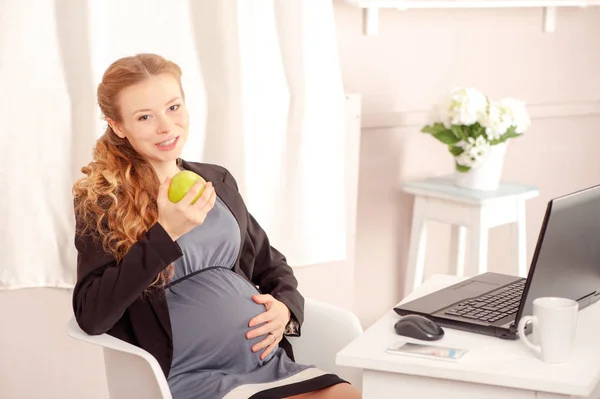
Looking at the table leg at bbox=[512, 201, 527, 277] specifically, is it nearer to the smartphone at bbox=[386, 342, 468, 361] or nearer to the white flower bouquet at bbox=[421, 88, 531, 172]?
the white flower bouquet at bbox=[421, 88, 531, 172]

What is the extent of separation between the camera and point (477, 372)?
147cm

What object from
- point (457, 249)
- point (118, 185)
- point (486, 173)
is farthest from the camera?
point (457, 249)

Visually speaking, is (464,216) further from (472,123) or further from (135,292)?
(135,292)

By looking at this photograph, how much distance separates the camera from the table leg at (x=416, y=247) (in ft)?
11.0

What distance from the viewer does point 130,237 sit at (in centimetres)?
185

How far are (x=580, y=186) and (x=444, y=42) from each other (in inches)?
39.1

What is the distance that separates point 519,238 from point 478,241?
27 centimetres

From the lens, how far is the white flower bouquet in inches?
122

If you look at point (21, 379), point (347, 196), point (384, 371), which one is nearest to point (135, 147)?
point (384, 371)

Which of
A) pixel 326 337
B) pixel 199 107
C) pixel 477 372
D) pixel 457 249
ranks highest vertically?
pixel 199 107

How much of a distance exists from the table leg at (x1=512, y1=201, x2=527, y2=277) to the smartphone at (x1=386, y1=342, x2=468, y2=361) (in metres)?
1.81

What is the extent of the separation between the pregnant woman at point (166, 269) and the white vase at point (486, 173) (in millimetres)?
1333

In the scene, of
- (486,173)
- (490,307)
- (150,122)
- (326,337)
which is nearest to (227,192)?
(150,122)

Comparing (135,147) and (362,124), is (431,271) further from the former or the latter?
(135,147)
